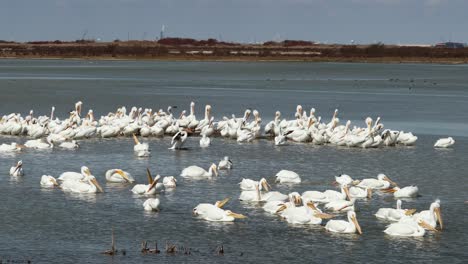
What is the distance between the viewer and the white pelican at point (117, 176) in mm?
19531

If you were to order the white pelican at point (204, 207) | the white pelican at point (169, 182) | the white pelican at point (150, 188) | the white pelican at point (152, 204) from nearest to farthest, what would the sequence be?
the white pelican at point (204, 207)
the white pelican at point (152, 204)
the white pelican at point (150, 188)
the white pelican at point (169, 182)

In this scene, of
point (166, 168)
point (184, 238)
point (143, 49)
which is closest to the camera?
point (184, 238)

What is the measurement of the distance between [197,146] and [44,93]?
2203 cm

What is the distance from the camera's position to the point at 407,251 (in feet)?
47.4

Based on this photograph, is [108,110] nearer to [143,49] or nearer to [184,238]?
[184,238]

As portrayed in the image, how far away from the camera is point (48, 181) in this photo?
18859 mm

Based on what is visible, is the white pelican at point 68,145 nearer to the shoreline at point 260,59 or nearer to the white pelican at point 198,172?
the white pelican at point 198,172

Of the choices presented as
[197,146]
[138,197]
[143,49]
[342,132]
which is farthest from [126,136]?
[143,49]

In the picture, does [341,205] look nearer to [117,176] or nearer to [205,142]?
[117,176]

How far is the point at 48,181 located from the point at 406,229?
22.9ft

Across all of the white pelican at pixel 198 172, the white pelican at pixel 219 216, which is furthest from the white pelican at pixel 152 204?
the white pelican at pixel 198 172

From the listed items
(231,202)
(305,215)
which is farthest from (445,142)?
(305,215)

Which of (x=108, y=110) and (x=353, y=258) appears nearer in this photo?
(x=353, y=258)

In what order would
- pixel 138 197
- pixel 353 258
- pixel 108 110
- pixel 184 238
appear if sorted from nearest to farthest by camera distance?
pixel 353 258 < pixel 184 238 < pixel 138 197 < pixel 108 110
